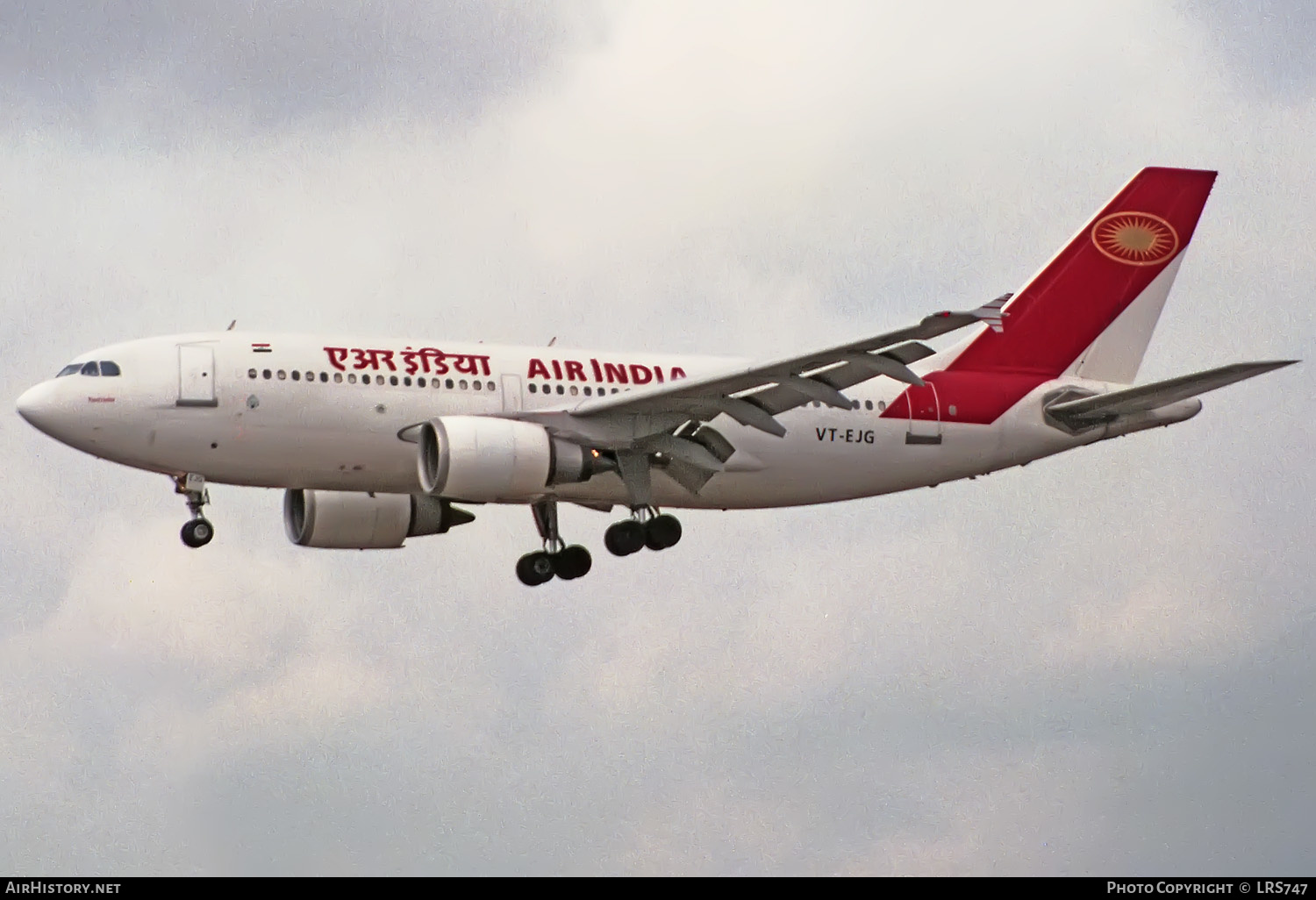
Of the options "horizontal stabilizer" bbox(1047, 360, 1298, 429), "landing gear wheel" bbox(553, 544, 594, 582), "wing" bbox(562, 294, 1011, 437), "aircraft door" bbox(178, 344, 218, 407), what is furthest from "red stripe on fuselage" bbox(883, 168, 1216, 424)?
"aircraft door" bbox(178, 344, 218, 407)

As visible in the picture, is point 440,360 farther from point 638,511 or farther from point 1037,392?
point 1037,392

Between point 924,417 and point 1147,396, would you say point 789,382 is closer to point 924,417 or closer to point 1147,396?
point 924,417

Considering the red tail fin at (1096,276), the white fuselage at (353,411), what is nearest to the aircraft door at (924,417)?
the white fuselage at (353,411)

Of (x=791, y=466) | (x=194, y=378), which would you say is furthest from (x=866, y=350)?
(x=194, y=378)

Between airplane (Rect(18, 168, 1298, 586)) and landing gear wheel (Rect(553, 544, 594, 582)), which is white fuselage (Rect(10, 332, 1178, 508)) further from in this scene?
landing gear wheel (Rect(553, 544, 594, 582))

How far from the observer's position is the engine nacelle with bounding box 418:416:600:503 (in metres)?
42.7

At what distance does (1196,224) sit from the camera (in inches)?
2092

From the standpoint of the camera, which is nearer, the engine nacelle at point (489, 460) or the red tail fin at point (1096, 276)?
the engine nacelle at point (489, 460)

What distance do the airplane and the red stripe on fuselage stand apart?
0.05 metres

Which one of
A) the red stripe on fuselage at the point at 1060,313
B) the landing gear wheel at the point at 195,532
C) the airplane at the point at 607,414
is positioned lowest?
the landing gear wheel at the point at 195,532

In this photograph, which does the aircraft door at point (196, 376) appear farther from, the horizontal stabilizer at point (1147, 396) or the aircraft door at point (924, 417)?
the horizontal stabilizer at point (1147, 396)

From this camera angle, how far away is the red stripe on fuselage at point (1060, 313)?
4891 cm

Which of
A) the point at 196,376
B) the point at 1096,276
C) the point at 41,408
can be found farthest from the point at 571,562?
the point at 1096,276

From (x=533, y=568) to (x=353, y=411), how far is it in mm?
6299
